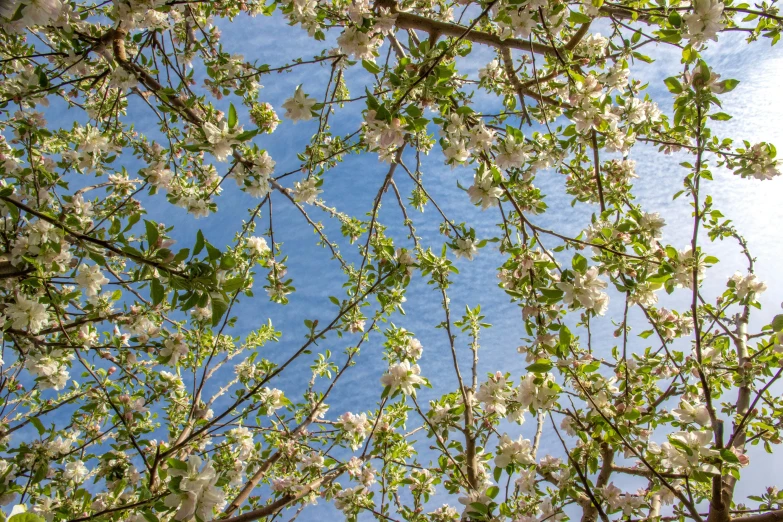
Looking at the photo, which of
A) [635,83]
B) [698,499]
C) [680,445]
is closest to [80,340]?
[680,445]

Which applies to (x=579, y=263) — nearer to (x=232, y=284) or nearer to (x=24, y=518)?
(x=232, y=284)

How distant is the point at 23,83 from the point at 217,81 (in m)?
1.11

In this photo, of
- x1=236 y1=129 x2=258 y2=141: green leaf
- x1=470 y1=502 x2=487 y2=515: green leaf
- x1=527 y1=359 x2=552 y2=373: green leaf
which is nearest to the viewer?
x1=236 y1=129 x2=258 y2=141: green leaf

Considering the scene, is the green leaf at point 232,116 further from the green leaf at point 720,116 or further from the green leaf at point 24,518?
the green leaf at point 720,116

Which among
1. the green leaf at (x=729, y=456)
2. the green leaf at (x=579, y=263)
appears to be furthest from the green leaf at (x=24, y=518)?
the green leaf at (x=729, y=456)

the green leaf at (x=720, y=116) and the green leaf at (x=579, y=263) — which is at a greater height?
the green leaf at (x=720, y=116)

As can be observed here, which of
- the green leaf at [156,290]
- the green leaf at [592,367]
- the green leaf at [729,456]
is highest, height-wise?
the green leaf at [592,367]

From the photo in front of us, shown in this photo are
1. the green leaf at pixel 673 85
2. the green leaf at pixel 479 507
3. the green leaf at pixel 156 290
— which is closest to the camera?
the green leaf at pixel 156 290

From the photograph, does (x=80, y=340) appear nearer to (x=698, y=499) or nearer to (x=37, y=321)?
(x=37, y=321)

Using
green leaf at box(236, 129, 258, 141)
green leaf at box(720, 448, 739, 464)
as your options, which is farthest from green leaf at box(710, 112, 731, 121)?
green leaf at box(236, 129, 258, 141)

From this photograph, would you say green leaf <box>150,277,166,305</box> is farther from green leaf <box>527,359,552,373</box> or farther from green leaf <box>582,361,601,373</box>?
green leaf <box>582,361,601,373</box>

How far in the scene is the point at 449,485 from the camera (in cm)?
263

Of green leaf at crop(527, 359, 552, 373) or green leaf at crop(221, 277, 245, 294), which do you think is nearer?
green leaf at crop(221, 277, 245, 294)

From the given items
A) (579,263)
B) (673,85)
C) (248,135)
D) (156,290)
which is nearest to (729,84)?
(673,85)
